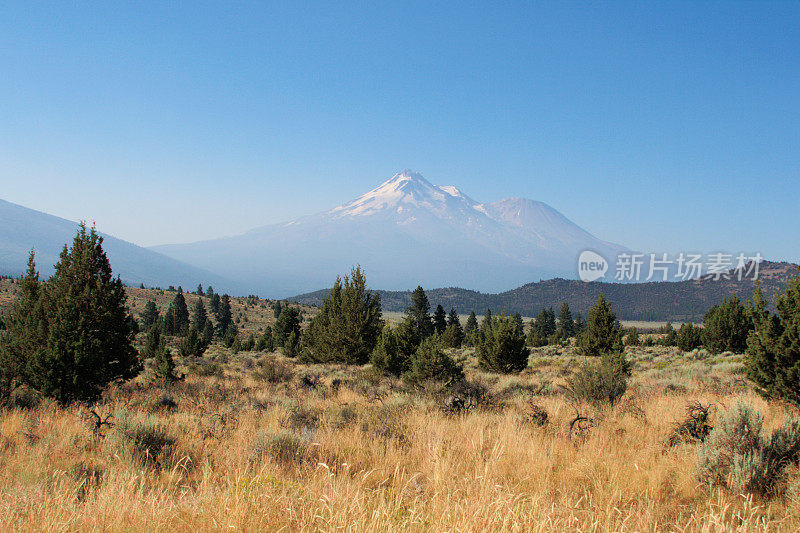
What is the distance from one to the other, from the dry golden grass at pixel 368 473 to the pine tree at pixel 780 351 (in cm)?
56

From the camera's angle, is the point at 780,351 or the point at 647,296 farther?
the point at 647,296

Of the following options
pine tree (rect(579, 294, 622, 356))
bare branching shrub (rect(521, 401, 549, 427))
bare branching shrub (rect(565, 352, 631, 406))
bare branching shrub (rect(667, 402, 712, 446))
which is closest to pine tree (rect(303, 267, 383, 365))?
pine tree (rect(579, 294, 622, 356))

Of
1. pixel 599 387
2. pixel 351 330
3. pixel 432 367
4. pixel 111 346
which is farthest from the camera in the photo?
pixel 351 330

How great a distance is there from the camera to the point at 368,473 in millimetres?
2777

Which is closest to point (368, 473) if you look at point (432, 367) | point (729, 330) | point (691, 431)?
point (691, 431)

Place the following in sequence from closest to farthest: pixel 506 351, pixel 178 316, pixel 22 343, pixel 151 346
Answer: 1. pixel 22 343
2. pixel 506 351
3. pixel 151 346
4. pixel 178 316

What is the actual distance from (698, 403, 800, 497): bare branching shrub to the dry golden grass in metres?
0.17

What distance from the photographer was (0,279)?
73.6 meters

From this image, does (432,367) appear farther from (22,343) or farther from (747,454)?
(22,343)

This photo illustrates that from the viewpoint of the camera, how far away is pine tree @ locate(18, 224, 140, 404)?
31.2ft

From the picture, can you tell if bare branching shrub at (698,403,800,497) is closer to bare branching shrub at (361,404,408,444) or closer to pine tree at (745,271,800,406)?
bare branching shrub at (361,404,408,444)

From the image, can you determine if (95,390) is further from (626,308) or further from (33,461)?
(626,308)

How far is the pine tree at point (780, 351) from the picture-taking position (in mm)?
7688

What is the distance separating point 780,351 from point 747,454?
5507 millimetres
